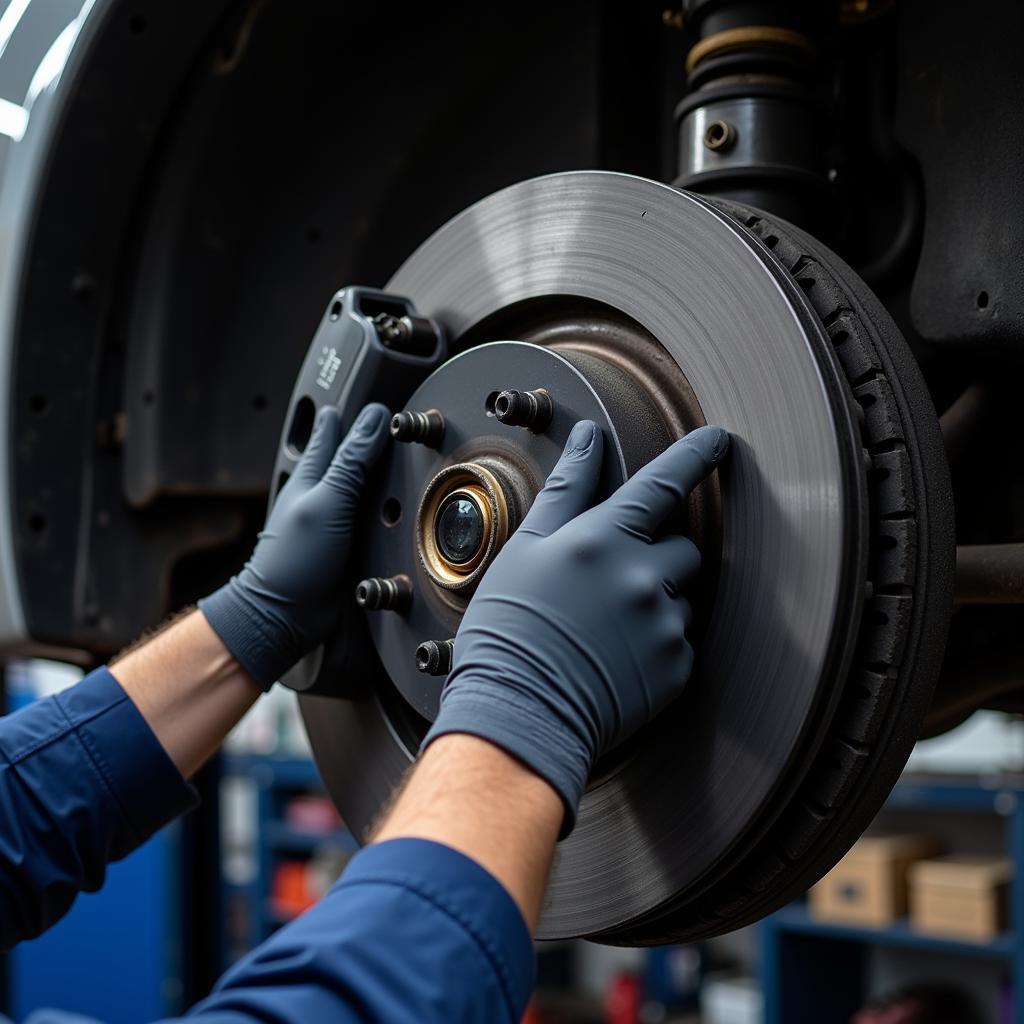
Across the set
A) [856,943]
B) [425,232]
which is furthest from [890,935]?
[425,232]

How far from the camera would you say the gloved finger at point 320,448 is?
0.86 metres

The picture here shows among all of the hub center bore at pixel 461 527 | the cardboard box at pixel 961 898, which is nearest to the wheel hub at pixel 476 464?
the hub center bore at pixel 461 527

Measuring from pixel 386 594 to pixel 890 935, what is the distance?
2.49 meters

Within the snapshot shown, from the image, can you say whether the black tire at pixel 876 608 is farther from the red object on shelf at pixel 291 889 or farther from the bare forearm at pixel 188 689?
the red object on shelf at pixel 291 889

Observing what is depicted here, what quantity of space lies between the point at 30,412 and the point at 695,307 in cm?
71

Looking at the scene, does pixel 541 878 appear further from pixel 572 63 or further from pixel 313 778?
pixel 313 778

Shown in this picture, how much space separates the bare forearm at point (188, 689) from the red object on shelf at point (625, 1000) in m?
3.02

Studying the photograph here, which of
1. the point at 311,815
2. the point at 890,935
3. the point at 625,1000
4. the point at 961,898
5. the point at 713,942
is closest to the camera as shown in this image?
the point at 961,898

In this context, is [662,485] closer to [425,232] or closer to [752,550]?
[752,550]

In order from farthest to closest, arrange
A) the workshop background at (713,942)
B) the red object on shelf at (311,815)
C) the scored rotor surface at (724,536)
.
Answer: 1. the red object on shelf at (311,815)
2. the workshop background at (713,942)
3. the scored rotor surface at (724,536)

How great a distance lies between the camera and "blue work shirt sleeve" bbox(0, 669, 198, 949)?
813mm

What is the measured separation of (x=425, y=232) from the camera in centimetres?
115

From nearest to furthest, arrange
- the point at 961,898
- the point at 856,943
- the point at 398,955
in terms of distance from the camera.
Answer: the point at 398,955 → the point at 961,898 → the point at 856,943

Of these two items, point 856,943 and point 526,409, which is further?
point 856,943
